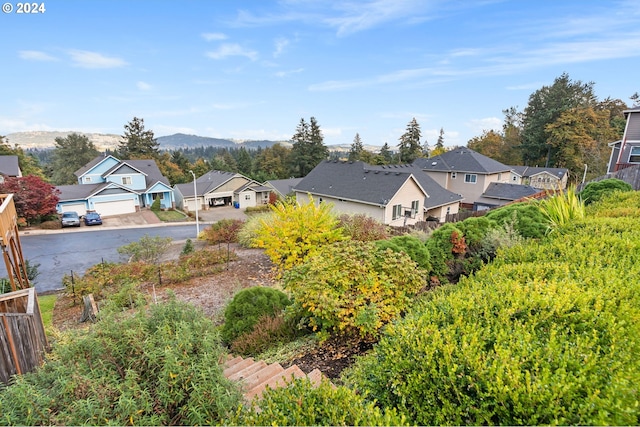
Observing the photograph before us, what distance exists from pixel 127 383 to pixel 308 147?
4999 centimetres

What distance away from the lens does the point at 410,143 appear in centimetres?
5634

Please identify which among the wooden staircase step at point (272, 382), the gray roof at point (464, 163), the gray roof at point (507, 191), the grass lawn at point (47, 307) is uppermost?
the gray roof at point (464, 163)

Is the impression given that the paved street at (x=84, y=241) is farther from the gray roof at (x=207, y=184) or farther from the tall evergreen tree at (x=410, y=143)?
the tall evergreen tree at (x=410, y=143)

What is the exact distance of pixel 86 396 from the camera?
2650 mm

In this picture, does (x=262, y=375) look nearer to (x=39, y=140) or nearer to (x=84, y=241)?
(x=84, y=241)

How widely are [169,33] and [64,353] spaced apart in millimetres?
11627

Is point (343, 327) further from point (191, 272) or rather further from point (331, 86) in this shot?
point (331, 86)

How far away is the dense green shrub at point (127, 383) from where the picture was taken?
98.2 inches

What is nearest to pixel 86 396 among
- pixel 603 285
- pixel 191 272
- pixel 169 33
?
pixel 603 285

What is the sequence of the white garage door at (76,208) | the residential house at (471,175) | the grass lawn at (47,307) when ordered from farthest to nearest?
the residential house at (471,175) < the white garage door at (76,208) < the grass lawn at (47,307)

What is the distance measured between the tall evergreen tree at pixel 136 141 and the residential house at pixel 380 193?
37.9 m

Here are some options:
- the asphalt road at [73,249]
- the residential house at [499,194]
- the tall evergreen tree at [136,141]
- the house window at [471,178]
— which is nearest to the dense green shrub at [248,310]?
the asphalt road at [73,249]

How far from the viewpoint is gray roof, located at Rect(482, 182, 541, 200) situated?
26.3 meters

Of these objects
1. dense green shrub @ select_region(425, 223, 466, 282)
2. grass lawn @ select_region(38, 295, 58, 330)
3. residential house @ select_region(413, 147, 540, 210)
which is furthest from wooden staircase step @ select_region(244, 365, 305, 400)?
residential house @ select_region(413, 147, 540, 210)
